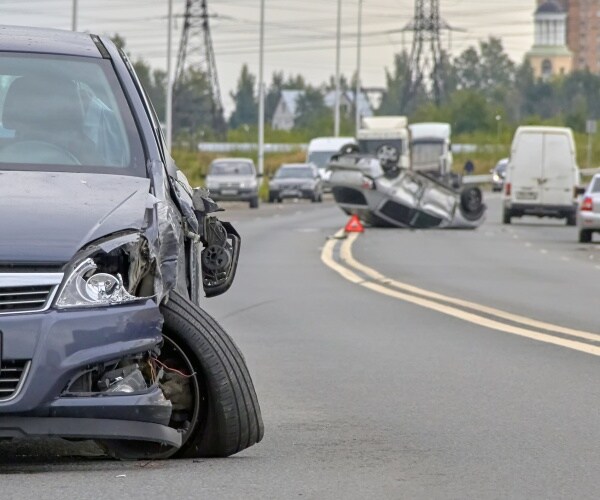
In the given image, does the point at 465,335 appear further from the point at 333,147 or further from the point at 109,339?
the point at 333,147

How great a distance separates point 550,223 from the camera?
179 feet

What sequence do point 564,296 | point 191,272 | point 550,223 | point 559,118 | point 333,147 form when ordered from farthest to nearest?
point 559,118, point 333,147, point 550,223, point 564,296, point 191,272

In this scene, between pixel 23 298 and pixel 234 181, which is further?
pixel 234 181

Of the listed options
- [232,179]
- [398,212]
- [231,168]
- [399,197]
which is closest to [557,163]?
[398,212]

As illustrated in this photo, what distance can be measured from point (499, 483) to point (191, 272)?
1797mm

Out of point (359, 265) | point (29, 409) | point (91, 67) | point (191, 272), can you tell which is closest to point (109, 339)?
point (29, 409)

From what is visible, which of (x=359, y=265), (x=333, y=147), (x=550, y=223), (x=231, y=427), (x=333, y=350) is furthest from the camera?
(x=333, y=147)

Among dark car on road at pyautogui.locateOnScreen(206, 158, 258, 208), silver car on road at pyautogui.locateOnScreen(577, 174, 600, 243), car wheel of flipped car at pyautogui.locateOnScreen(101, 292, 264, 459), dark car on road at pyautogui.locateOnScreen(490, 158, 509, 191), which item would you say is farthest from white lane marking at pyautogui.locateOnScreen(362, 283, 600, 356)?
dark car on road at pyautogui.locateOnScreen(490, 158, 509, 191)

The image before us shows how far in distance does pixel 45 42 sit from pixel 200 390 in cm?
206

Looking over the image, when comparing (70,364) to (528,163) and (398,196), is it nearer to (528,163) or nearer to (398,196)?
(398,196)

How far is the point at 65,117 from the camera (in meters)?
8.32

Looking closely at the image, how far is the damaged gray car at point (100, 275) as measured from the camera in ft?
21.8

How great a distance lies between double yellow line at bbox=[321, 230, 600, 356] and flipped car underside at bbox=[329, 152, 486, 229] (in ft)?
53.9

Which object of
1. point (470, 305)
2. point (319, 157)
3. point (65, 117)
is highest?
point (65, 117)
